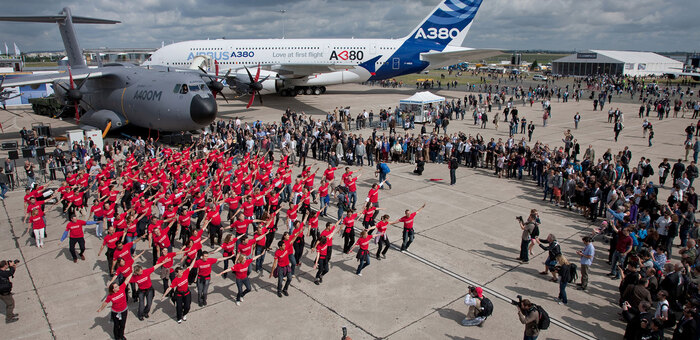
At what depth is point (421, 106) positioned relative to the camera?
29.6 m

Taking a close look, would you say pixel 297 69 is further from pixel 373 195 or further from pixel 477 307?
pixel 477 307

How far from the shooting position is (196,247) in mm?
8844

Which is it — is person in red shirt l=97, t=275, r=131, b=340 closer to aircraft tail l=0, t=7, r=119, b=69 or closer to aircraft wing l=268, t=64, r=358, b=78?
aircraft tail l=0, t=7, r=119, b=69

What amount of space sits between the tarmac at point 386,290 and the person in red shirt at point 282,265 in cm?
27

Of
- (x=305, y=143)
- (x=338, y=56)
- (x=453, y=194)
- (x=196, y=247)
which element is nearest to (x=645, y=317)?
(x=196, y=247)

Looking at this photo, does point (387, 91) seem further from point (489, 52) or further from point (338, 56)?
point (489, 52)

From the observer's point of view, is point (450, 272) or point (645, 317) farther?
point (450, 272)

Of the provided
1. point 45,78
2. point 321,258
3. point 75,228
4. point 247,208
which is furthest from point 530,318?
point 45,78

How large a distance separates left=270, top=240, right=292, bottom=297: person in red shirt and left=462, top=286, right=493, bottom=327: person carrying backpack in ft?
12.0

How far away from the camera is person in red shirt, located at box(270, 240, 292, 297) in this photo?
8742mm

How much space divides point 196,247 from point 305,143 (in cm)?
1124

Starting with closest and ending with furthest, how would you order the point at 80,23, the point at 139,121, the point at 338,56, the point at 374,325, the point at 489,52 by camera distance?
the point at 374,325, the point at 139,121, the point at 80,23, the point at 489,52, the point at 338,56

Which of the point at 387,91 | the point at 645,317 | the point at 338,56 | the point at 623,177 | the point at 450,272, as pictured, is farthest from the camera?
the point at 387,91

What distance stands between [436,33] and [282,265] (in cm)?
3788
